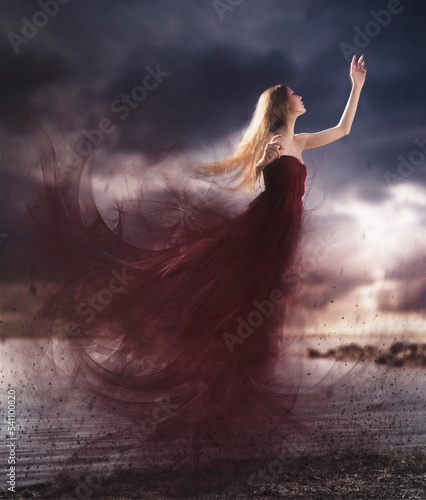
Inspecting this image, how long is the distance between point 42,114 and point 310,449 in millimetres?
2224

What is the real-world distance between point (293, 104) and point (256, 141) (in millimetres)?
285

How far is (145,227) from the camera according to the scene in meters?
2.42

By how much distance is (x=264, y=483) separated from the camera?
2240mm

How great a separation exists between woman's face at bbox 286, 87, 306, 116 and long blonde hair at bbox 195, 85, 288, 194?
22 mm

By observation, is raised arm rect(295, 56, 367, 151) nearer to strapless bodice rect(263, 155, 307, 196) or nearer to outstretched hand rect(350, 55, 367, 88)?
outstretched hand rect(350, 55, 367, 88)

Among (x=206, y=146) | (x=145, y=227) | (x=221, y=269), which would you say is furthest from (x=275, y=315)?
(x=206, y=146)

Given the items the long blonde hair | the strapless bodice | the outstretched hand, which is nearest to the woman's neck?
the long blonde hair

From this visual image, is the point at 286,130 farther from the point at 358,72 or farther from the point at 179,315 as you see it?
the point at 179,315

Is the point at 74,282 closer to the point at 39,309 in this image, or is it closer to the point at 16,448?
the point at 39,309

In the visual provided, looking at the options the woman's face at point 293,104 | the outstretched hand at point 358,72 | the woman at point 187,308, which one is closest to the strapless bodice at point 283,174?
the woman at point 187,308

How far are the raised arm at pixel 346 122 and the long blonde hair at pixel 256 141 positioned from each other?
0.18 meters

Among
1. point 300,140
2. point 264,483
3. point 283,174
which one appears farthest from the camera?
point 300,140

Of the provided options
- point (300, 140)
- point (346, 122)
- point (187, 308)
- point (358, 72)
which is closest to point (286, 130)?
point (300, 140)

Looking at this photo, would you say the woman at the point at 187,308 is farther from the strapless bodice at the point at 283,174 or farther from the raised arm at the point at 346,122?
the raised arm at the point at 346,122
